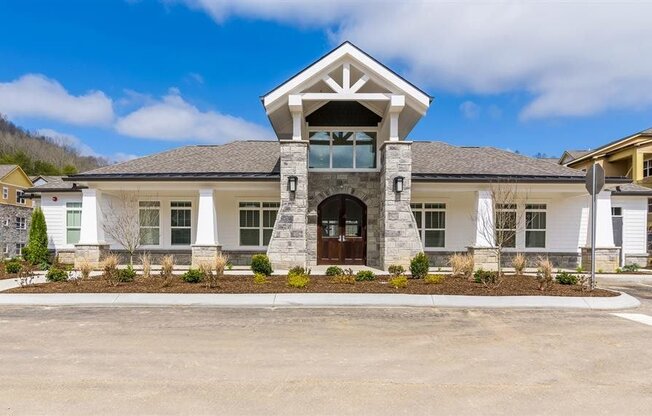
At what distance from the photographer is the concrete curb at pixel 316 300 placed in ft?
31.1

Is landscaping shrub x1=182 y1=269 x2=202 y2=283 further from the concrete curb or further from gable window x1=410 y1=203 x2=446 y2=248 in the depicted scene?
gable window x1=410 y1=203 x2=446 y2=248

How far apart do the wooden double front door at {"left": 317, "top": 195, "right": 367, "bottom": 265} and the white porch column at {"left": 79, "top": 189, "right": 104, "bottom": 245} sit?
901 centimetres

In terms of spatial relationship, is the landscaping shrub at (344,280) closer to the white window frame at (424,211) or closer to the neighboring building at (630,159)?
the white window frame at (424,211)

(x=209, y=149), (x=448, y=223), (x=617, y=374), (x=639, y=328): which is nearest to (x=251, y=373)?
(x=617, y=374)

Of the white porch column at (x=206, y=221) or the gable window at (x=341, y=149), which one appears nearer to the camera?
the white porch column at (x=206, y=221)

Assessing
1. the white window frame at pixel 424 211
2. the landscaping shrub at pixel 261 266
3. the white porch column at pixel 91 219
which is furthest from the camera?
the white window frame at pixel 424 211

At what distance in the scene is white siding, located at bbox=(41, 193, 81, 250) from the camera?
1897 cm

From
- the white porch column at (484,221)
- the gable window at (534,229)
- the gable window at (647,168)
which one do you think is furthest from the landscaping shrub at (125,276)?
the gable window at (647,168)

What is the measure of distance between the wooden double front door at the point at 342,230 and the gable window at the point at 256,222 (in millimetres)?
2569

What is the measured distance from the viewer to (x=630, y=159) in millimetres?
28734

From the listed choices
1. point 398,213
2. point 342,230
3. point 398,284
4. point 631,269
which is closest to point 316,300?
point 398,284

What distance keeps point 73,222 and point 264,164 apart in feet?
32.0

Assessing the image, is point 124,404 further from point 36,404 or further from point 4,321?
point 4,321

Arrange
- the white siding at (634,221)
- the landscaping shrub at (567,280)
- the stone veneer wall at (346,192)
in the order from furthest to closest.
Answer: the white siding at (634,221) → the stone veneer wall at (346,192) → the landscaping shrub at (567,280)
